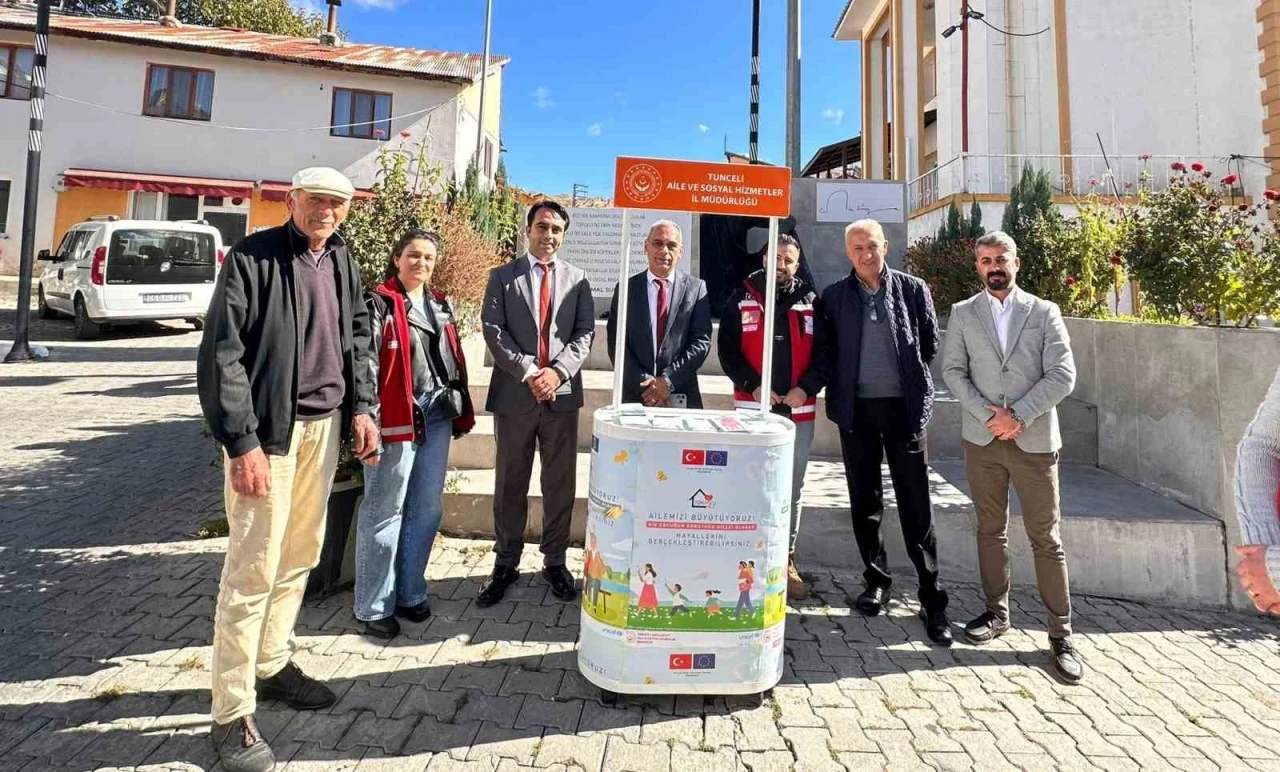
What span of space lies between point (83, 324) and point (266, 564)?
14545 mm

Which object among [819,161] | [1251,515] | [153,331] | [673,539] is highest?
[819,161]

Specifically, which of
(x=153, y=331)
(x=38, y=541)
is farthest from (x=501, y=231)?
(x=153, y=331)

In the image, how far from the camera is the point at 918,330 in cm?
351

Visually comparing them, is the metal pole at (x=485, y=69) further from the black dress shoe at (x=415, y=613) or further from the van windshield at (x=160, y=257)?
the black dress shoe at (x=415, y=613)

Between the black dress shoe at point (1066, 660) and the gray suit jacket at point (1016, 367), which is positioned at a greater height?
the gray suit jacket at point (1016, 367)

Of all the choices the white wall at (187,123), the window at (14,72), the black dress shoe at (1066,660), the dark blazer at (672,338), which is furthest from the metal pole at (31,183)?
the black dress shoe at (1066,660)

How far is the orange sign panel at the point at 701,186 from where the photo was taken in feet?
9.30

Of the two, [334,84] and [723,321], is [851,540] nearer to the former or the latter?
[723,321]

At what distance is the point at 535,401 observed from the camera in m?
3.52

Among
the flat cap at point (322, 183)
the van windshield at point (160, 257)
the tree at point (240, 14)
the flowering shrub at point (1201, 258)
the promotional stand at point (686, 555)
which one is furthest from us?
the tree at point (240, 14)

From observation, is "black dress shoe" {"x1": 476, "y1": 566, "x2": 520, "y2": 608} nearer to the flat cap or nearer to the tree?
the flat cap

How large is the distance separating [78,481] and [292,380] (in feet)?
15.0

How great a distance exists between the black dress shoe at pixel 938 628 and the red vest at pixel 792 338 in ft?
4.02

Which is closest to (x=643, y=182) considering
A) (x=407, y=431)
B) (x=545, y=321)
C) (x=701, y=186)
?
(x=701, y=186)
